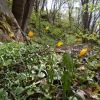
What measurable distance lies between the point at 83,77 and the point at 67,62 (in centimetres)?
70

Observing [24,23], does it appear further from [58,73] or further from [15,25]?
[58,73]

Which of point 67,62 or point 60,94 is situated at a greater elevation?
point 67,62

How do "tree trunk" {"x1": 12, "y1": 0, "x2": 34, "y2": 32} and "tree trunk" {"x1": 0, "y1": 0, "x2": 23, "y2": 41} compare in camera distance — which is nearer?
"tree trunk" {"x1": 0, "y1": 0, "x2": 23, "y2": 41}

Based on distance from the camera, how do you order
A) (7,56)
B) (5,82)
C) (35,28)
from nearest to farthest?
(5,82), (7,56), (35,28)

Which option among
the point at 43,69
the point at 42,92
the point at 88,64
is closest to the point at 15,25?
the point at 88,64

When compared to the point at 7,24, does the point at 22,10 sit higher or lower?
higher

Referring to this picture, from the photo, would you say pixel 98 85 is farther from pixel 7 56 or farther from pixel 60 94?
pixel 7 56

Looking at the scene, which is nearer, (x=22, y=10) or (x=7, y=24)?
(x=7, y=24)

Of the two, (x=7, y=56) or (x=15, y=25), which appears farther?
(x=15, y=25)

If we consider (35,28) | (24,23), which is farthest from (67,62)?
(35,28)

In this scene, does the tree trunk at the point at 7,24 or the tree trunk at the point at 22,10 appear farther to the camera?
the tree trunk at the point at 22,10

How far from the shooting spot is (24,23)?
891 cm

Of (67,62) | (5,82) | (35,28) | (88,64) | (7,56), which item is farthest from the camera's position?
(35,28)

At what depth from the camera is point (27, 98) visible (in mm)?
2586
